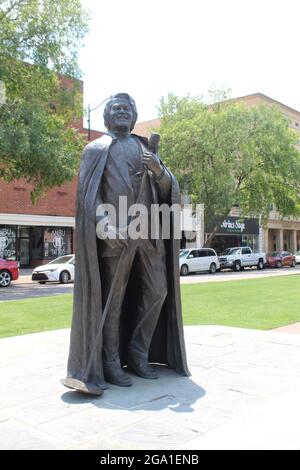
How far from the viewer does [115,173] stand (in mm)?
4449

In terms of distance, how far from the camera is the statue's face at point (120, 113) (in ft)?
15.1

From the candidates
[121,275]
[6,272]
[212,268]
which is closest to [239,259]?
[212,268]

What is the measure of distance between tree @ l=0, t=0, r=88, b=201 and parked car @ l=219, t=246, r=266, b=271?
15431mm

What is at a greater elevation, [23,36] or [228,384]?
[23,36]

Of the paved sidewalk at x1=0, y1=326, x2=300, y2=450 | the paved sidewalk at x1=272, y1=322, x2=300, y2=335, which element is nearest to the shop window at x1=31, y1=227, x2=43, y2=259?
the paved sidewalk at x1=272, y1=322, x2=300, y2=335

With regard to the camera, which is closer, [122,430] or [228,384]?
[122,430]

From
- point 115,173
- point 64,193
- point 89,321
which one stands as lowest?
point 89,321

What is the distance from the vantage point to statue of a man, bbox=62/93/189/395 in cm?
426

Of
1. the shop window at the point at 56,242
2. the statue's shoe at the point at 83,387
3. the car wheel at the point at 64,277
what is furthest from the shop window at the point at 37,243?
the statue's shoe at the point at 83,387

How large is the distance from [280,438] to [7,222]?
88.6 ft

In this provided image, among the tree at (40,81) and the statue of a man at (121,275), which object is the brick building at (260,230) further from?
the statue of a man at (121,275)

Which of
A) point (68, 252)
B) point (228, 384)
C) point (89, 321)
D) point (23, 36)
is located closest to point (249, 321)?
point (228, 384)

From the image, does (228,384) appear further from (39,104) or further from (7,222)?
(7,222)

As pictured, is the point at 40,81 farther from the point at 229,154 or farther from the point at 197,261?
Result: the point at 229,154
